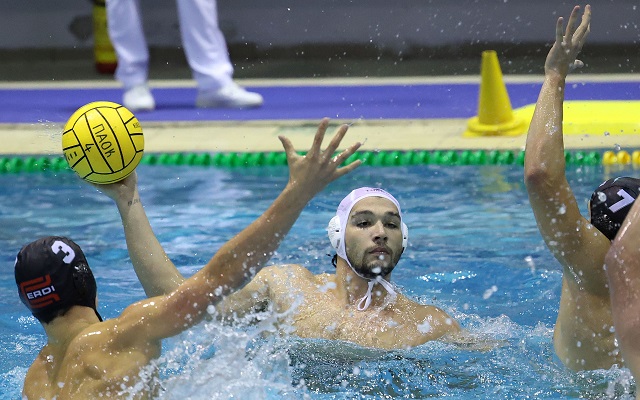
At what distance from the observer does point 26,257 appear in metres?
2.61

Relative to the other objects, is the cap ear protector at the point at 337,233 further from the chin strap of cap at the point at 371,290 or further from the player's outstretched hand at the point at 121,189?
the player's outstretched hand at the point at 121,189

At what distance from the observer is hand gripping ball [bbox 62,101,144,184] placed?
3.18m

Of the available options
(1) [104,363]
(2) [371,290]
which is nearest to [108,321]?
(1) [104,363]

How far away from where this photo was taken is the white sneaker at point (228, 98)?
8.28 meters

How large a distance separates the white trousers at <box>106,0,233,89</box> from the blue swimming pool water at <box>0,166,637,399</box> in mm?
1486

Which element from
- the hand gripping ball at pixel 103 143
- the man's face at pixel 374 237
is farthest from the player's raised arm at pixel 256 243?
the man's face at pixel 374 237

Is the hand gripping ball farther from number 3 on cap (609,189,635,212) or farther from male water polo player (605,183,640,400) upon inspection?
male water polo player (605,183,640,400)

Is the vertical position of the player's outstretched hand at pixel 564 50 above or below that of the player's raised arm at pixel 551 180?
above

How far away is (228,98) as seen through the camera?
27.2ft

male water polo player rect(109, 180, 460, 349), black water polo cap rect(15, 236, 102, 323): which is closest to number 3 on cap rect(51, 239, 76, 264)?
black water polo cap rect(15, 236, 102, 323)

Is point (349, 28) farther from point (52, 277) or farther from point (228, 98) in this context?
point (52, 277)

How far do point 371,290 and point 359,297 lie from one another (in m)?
0.06

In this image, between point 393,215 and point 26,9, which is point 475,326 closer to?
point 393,215

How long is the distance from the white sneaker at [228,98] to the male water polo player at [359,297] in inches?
179
